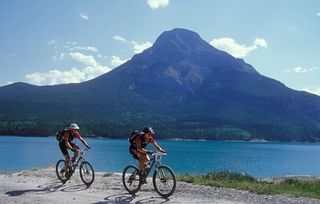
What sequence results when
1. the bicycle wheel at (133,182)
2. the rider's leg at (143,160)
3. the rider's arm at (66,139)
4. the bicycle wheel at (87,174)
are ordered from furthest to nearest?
1. the rider's arm at (66,139)
2. the bicycle wheel at (87,174)
3. the bicycle wheel at (133,182)
4. the rider's leg at (143,160)

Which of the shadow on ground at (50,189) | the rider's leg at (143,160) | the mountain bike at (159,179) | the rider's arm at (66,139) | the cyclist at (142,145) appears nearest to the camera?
the mountain bike at (159,179)

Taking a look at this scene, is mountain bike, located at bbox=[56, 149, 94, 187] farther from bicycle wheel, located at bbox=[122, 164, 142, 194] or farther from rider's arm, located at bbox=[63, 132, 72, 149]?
bicycle wheel, located at bbox=[122, 164, 142, 194]

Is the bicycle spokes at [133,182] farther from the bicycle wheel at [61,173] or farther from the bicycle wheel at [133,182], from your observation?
the bicycle wheel at [61,173]

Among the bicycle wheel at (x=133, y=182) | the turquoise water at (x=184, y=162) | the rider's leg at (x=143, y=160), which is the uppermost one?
the rider's leg at (x=143, y=160)

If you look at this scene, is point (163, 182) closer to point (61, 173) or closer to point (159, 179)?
point (159, 179)

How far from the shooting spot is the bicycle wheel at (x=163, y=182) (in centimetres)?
1566

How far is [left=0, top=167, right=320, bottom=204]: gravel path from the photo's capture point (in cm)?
1542

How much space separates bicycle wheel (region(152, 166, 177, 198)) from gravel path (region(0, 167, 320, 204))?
8.8 inches

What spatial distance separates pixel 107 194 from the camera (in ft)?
54.8

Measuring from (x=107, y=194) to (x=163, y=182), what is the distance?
7.52 ft

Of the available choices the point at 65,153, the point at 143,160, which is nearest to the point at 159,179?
the point at 143,160

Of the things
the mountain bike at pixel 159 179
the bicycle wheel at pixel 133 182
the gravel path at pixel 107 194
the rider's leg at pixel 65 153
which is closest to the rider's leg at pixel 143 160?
the mountain bike at pixel 159 179

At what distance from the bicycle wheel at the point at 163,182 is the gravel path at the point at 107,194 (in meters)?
0.22

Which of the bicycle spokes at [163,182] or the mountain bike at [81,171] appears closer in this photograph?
the bicycle spokes at [163,182]
